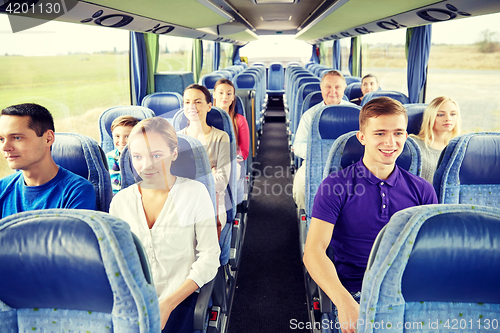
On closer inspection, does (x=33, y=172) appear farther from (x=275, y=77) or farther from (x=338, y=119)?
(x=275, y=77)

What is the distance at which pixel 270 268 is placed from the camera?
3.01 meters

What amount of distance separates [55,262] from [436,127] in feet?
8.43

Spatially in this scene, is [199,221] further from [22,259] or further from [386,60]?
[386,60]

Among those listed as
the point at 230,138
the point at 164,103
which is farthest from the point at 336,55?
the point at 230,138

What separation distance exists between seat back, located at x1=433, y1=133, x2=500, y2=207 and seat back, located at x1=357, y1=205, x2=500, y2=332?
3.48ft

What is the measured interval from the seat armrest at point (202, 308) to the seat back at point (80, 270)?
533mm

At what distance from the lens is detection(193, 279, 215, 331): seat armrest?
132 cm

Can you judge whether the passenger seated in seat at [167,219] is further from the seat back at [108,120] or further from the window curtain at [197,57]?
the window curtain at [197,57]

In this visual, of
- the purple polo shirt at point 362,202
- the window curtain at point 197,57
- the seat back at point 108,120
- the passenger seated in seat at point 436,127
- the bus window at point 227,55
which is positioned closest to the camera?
the purple polo shirt at point 362,202

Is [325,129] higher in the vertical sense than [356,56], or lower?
lower

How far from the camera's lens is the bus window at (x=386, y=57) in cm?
673

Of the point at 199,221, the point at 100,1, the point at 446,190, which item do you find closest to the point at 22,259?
the point at 199,221

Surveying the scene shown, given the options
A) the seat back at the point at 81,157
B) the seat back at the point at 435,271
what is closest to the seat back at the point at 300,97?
the seat back at the point at 81,157

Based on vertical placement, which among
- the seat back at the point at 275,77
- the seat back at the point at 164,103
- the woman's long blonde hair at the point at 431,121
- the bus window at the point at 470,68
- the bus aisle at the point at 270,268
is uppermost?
the seat back at the point at 275,77
